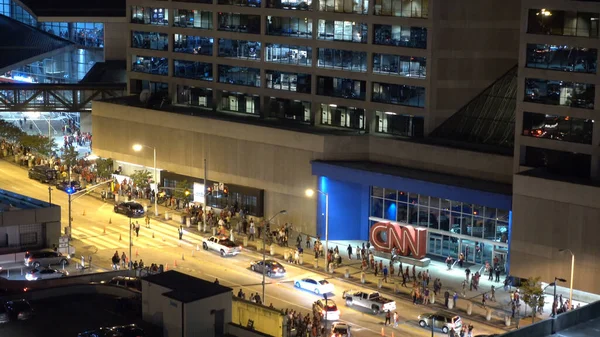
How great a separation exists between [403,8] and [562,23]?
18971 mm

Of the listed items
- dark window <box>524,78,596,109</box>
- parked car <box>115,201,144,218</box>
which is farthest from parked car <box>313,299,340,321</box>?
parked car <box>115,201,144,218</box>

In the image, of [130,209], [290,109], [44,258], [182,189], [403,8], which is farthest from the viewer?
[290,109]

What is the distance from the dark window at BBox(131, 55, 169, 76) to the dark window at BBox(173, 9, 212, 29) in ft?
15.8

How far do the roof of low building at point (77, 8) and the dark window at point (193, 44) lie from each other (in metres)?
27.1

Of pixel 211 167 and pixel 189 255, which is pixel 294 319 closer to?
pixel 189 255

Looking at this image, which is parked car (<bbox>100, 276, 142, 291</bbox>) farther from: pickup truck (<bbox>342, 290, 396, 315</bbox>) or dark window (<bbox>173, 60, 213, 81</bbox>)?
dark window (<bbox>173, 60, 213, 81</bbox>)

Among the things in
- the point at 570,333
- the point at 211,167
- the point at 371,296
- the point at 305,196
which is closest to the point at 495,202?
the point at 371,296

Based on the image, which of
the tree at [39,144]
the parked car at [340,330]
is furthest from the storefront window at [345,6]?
the tree at [39,144]

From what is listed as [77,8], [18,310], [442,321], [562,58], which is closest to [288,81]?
[562,58]

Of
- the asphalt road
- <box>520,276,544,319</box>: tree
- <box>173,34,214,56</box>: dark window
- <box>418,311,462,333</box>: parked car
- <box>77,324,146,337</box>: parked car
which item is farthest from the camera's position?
<box>173,34,214,56</box>: dark window

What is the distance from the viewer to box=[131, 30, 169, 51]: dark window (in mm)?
119312

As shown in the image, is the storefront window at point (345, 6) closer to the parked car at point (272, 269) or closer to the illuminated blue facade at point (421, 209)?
the illuminated blue facade at point (421, 209)

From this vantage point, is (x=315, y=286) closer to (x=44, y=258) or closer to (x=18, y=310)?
(x=44, y=258)

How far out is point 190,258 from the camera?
300 ft
